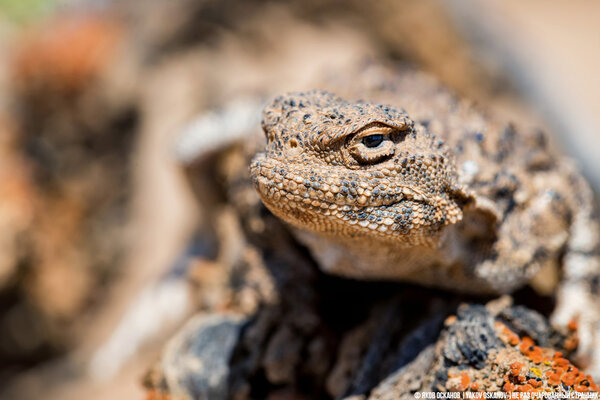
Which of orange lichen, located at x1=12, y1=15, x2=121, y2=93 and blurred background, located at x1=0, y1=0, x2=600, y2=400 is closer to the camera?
blurred background, located at x1=0, y1=0, x2=600, y2=400

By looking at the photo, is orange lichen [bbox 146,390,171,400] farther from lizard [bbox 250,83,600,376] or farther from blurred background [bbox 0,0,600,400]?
blurred background [bbox 0,0,600,400]

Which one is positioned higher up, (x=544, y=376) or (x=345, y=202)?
(x=345, y=202)

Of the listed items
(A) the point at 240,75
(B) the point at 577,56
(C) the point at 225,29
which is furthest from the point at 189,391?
(B) the point at 577,56

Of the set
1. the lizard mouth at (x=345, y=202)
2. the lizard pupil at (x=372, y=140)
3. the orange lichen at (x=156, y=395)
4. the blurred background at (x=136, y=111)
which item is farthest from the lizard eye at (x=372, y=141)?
the blurred background at (x=136, y=111)

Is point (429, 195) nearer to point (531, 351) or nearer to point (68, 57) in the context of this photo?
point (531, 351)

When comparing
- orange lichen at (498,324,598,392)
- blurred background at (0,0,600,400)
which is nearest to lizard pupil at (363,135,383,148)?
orange lichen at (498,324,598,392)

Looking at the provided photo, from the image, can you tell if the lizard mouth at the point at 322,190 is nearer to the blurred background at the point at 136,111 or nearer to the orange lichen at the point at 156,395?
the orange lichen at the point at 156,395

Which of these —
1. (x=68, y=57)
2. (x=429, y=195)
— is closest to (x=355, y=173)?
(x=429, y=195)
